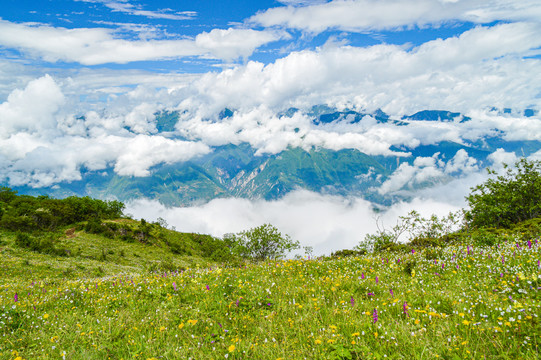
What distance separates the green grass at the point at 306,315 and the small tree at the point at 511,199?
123ft

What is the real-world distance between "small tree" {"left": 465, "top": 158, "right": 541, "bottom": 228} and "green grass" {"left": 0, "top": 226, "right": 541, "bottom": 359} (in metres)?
37.6

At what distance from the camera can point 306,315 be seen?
580 centimetres

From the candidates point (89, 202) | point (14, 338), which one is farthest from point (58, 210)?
point (14, 338)

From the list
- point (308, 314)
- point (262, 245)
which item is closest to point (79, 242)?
point (262, 245)

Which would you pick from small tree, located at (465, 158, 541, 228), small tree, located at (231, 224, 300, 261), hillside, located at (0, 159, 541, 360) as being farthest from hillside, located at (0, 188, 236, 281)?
small tree, located at (465, 158, 541, 228)

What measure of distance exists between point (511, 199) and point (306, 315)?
47.8 metres

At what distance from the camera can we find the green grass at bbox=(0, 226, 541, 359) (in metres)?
4.42

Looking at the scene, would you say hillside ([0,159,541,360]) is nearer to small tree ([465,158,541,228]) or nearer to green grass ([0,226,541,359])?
green grass ([0,226,541,359])

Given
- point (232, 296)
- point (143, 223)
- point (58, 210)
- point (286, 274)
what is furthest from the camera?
point (143, 223)

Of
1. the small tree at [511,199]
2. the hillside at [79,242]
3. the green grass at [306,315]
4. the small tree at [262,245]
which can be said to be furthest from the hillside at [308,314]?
the small tree at [511,199]

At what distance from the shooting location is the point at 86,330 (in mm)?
6188

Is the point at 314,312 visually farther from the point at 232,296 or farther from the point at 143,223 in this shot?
the point at 143,223

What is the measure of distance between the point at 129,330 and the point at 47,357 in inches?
55.6

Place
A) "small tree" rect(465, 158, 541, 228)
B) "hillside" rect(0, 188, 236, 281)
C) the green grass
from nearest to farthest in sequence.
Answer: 1. the green grass
2. "hillside" rect(0, 188, 236, 281)
3. "small tree" rect(465, 158, 541, 228)
